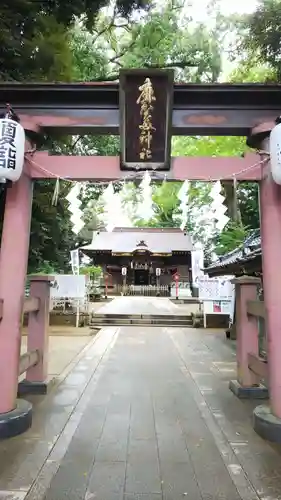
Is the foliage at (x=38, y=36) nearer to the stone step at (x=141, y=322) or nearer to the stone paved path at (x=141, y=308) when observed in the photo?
the stone step at (x=141, y=322)

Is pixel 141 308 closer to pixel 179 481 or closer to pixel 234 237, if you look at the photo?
pixel 234 237

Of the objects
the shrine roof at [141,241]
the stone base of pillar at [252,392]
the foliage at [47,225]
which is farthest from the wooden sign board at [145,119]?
the shrine roof at [141,241]

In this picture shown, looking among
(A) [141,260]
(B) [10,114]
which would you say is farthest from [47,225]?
(A) [141,260]

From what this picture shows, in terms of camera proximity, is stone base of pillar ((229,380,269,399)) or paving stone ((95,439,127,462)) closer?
paving stone ((95,439,127,462))

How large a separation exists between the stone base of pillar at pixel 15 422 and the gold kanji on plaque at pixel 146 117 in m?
3.09

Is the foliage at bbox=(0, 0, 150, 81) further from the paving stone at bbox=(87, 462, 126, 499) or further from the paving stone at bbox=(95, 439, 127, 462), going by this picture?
the paving stone at bbox=(87, 462, 126, 499)

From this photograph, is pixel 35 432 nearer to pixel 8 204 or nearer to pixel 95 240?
pixel 8 204

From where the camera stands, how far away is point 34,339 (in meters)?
5.45

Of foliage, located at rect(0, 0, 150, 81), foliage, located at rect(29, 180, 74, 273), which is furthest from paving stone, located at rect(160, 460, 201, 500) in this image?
foliage, located at rect(29, 180, 74, 273)

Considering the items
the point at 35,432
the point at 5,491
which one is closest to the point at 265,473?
the point at 5,491

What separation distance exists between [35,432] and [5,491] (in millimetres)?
1205

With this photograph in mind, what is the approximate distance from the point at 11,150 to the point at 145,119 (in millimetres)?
1536

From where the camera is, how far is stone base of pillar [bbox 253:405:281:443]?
364cm

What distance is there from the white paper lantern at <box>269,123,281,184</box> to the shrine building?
26803 mm
